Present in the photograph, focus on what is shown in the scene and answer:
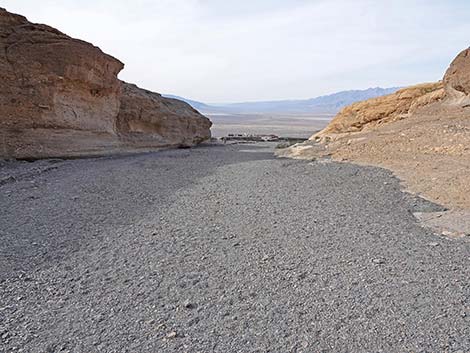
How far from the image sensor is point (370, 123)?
16.7 m

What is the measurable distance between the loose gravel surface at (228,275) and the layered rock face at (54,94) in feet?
16.0

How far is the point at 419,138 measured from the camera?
457 inches

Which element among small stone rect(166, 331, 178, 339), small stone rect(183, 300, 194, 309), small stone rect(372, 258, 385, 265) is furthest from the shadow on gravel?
small stone rect(372, 258, 385, 265)

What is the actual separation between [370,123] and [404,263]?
1371 centimetres

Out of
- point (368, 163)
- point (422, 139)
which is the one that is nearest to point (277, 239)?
point (368, 163)

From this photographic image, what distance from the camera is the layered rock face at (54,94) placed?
431 inches

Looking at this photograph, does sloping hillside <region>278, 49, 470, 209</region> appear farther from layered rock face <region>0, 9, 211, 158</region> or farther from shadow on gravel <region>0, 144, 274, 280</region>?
Result: layered rock face <region>0, 9, 211, 158</region>

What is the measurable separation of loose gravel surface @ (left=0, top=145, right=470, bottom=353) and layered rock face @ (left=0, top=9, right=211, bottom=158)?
16.0ft

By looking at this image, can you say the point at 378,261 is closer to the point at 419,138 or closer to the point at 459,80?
the point at 419,138

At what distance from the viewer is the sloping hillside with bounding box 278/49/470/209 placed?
7.58 meters

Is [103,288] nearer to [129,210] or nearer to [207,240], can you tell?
[207,240]

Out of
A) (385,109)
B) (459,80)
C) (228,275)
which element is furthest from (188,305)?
(385,109)

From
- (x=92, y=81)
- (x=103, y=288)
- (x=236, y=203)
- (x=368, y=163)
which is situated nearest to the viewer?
(x=103, y=288)

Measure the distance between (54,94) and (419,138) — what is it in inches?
398
